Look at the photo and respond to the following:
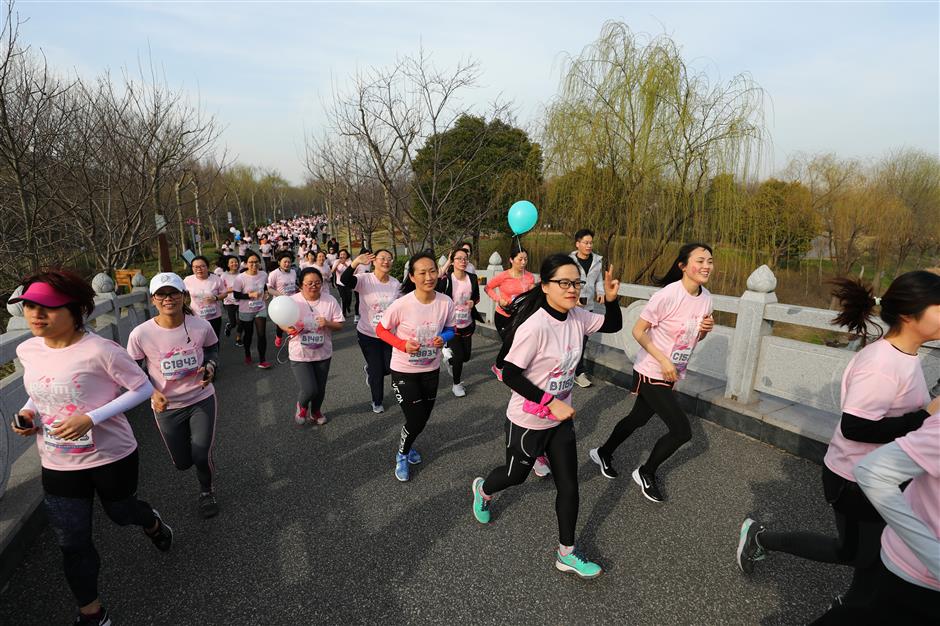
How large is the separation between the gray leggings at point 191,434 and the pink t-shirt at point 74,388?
795 millimetres

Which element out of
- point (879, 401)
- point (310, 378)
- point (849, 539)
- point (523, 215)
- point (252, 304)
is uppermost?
point (523, 215)

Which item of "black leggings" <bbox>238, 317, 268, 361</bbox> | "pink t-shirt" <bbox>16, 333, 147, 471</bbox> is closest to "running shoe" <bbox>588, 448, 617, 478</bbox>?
"pink t-shirt" <bbox>16, 333, 147, 471</bbox>

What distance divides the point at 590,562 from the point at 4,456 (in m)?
3.91

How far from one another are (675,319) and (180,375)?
11.6 feet

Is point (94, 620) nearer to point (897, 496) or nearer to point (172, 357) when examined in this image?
point (172, 357)

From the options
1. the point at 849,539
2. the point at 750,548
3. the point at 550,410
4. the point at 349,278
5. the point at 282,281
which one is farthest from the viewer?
the point at 282,281

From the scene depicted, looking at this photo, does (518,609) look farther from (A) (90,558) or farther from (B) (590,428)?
(B) (590,428)

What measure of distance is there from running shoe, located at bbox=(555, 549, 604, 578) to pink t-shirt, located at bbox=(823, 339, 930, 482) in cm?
146

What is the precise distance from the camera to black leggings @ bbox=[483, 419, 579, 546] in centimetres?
258

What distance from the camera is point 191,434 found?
128 inches

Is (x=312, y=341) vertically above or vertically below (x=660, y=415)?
above

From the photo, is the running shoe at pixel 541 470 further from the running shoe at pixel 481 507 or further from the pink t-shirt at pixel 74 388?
the pink t-shirt at pixel 74 388

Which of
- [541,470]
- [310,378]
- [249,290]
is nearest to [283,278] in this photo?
[249,290]

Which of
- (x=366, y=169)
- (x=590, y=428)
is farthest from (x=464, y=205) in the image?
(x=590, y=428)
